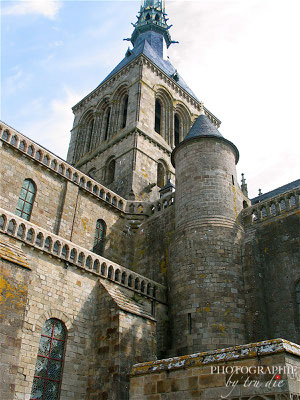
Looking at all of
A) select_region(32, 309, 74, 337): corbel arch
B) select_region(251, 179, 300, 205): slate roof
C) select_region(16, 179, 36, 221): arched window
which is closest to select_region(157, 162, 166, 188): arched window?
select_region(251, 179, 300, 205): slate roof

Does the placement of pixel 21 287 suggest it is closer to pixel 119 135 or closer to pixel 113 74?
pixel 119 135

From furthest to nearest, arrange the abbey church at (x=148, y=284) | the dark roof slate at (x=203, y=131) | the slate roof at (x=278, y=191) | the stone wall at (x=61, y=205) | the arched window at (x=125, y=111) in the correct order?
the arched window at (x=125, y=111) → the slate roof at (x=278, y=191) → the dark roof slate at (x=203, y=131) → the stone wall at (x=61, y=205) → the abbey church at (x=148, y=284)

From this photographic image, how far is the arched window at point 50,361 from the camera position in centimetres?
1109

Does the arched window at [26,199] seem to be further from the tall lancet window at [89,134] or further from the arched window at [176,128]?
the arched window at [176,128]

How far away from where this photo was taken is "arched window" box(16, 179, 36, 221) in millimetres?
15609

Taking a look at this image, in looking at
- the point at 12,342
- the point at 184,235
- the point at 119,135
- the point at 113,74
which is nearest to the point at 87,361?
the point at 12,342

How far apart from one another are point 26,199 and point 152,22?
31.6 metres

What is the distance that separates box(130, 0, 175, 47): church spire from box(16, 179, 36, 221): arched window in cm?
2837

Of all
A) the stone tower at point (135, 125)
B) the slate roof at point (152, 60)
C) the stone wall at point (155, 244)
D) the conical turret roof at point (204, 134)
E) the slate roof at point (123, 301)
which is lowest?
the slate roof at point (123, 301)

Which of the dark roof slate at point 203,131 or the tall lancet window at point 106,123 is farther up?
the tall lancet window at point 106,123

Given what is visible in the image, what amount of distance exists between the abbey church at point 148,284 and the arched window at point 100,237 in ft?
0.22

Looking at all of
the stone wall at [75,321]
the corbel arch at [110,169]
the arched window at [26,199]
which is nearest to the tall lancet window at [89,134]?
the corbel arch at [110,169]

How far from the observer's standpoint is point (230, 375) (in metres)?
7.04

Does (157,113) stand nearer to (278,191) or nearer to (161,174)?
(161,174)
